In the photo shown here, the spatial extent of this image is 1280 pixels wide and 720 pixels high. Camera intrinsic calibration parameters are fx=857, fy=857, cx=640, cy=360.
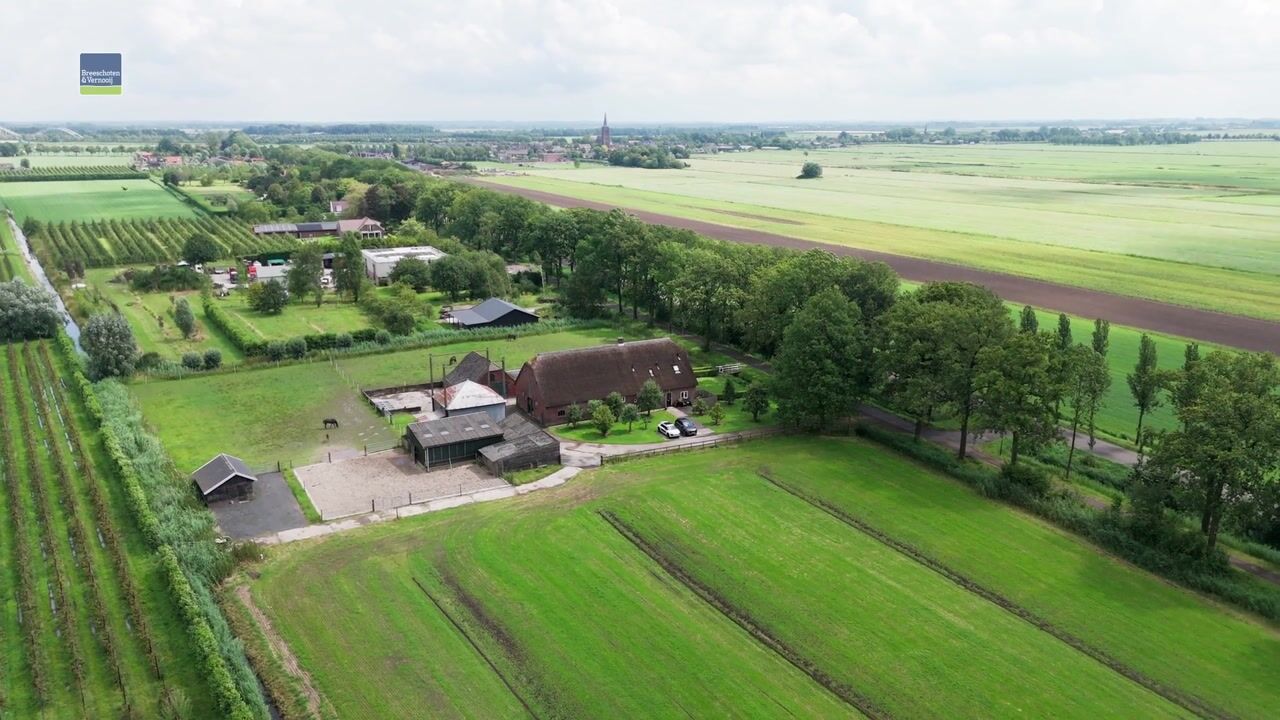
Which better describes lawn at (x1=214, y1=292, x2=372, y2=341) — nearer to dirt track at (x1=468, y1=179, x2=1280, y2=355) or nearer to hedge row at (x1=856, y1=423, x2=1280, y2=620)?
hedge row at (x1=856, y1=423, x2=1280, y2=620)

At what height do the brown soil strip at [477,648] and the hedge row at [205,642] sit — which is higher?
the hedge row at [205,642]

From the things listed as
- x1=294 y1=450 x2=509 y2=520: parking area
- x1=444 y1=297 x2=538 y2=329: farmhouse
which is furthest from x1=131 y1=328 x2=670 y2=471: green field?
x1=444 y1=297 x2=538 y2=329: farmhouse

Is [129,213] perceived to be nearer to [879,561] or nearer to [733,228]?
[733,228]

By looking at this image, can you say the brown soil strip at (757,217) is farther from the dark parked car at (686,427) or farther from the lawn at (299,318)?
the dark parked car at (686,427)

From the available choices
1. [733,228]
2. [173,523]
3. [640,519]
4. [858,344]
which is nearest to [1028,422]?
[858,344]

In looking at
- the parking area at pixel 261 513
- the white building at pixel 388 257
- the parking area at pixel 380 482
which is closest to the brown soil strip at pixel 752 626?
the parking area at pixel 380 482
